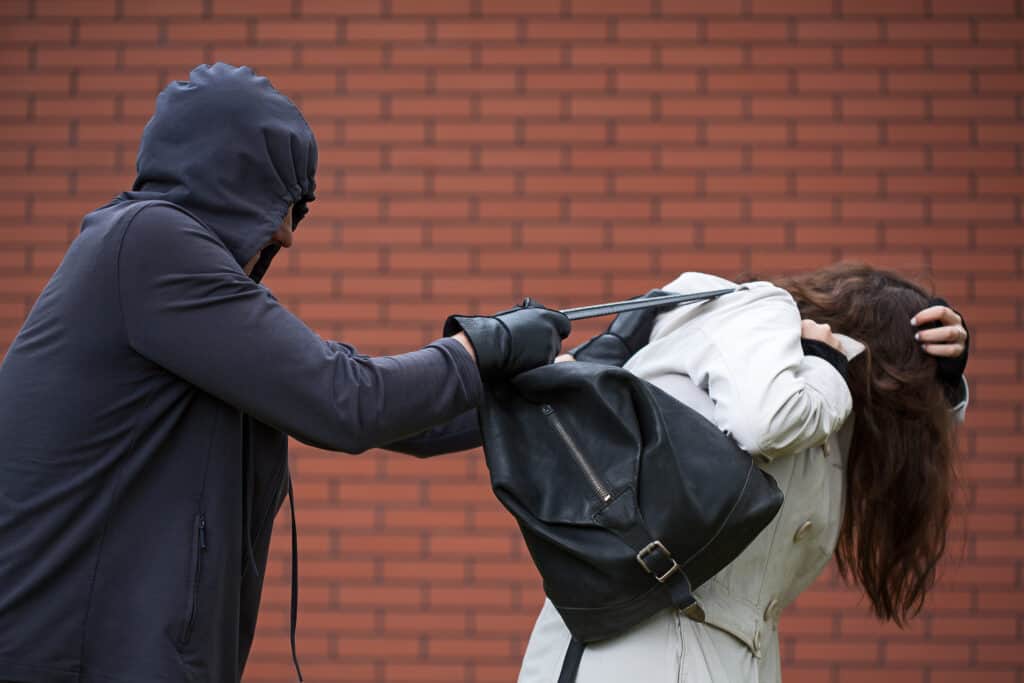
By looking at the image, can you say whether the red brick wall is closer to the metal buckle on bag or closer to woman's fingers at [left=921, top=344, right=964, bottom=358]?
woman's fingers at [left=921, top=344, right=964, bottom=358]

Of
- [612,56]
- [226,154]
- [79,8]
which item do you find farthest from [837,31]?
[226,154]

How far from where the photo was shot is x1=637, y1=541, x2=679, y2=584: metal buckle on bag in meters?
2.00

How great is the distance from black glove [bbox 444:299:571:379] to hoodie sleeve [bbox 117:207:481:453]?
8.2 inches

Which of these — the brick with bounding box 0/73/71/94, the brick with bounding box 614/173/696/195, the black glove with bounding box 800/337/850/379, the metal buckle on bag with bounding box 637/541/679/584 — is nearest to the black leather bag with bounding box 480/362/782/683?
the metal buckle on bag with bounding box 637/541/679/584

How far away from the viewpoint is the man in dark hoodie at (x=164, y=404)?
1794mm

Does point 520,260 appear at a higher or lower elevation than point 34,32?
lower

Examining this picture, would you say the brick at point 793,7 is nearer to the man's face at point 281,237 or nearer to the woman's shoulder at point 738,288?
the woman's shoulder at point 738,288

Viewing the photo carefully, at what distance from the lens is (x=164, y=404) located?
6.09 ft

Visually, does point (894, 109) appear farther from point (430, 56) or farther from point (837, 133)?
point (430, 56)

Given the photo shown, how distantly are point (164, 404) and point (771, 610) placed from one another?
3.71 feet

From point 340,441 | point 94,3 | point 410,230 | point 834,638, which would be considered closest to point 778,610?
point 340,441

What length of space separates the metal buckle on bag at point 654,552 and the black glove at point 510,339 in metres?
0.34

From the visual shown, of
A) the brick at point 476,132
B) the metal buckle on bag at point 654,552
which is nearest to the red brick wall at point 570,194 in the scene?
the brick at point 476,132

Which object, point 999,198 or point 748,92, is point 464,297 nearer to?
point 748,92
